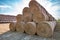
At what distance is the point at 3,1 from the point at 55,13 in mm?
2905

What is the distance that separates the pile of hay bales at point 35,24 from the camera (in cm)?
179

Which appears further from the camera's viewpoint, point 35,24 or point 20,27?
point 20,27

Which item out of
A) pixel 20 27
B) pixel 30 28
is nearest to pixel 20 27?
pixel 20 27

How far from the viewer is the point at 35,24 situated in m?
2.05

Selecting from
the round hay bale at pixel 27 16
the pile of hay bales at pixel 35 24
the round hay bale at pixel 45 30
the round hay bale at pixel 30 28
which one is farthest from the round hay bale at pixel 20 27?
the round hay bale at pixel 45 30

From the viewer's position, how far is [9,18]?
555cm

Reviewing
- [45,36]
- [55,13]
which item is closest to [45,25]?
[45,36]

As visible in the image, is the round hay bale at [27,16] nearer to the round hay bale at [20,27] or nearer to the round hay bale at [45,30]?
the round hay bale at [20,27]

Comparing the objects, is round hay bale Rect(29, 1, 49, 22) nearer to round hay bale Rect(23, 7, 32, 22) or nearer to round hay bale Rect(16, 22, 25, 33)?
round hay bale Rect(23, 7, 32, 22)

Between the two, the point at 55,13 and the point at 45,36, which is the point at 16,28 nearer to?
the point at 45,36

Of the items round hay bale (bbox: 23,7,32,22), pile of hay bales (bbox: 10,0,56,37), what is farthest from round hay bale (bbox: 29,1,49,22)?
round hay bale (bbox: 23,7,32,22)

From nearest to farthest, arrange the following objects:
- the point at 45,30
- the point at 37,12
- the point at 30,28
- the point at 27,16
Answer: the point at 45,30
the point at 30,28
the point at 37,12
the point at 27,16

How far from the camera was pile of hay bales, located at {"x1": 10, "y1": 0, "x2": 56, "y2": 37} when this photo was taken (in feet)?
5.86

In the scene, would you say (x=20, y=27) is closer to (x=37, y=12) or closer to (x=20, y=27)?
(x=20, y=27)
